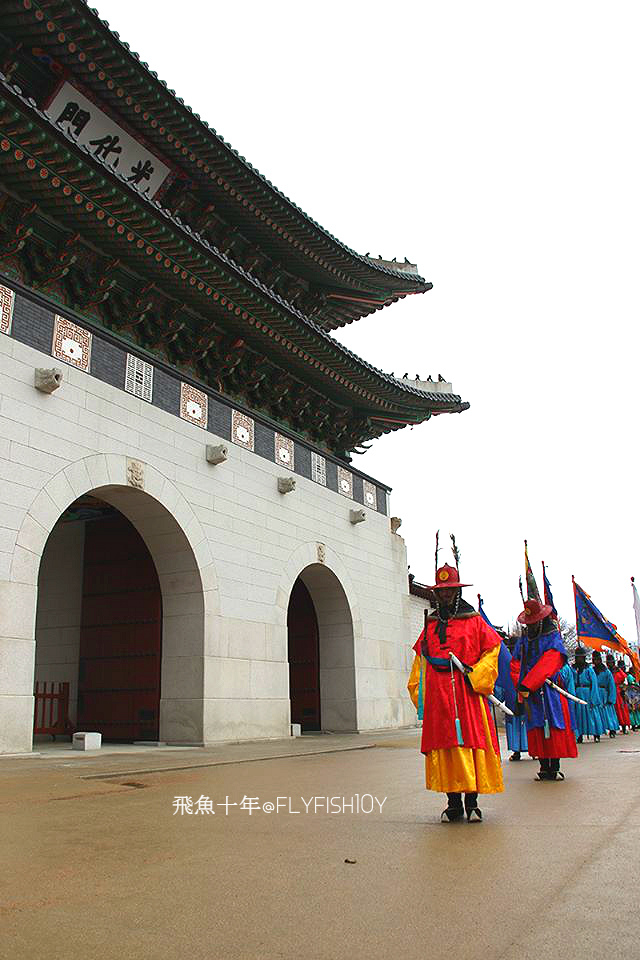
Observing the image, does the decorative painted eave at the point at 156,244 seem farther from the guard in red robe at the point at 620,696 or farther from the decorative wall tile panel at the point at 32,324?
the guard in red robe at the point at 620,696

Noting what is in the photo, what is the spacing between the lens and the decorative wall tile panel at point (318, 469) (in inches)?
612

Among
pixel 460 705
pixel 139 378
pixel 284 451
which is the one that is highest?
pixel 139 378

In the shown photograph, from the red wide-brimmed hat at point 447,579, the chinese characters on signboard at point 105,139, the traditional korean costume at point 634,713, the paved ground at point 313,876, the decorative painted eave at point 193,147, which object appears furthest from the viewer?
the traditional korean costume at point 634,713

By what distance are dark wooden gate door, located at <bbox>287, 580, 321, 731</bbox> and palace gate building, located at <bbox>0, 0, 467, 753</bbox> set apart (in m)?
0.05

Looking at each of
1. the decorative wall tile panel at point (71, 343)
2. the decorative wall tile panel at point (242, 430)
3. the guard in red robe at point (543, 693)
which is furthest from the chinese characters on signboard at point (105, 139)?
the guard in red robe at point (543, 693)

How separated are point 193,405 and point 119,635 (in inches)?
152

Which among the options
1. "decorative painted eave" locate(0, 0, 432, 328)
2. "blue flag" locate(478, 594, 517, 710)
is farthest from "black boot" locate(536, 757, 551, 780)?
"decorative painted eave" locate(0, 0, 432, 328)

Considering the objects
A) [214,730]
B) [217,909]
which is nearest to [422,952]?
[217,909]

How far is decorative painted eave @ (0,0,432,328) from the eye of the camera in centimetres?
1051

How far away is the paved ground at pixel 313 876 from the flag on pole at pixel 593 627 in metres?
9.39

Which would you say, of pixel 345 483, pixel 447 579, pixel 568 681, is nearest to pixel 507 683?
pixel 568 681

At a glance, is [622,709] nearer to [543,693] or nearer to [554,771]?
[543,693]

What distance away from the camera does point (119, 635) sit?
42.3 ft

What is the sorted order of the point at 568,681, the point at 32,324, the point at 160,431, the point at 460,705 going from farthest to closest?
the point at 160,431, the point at 568,681, the point at 32,324, the point at 460,705
